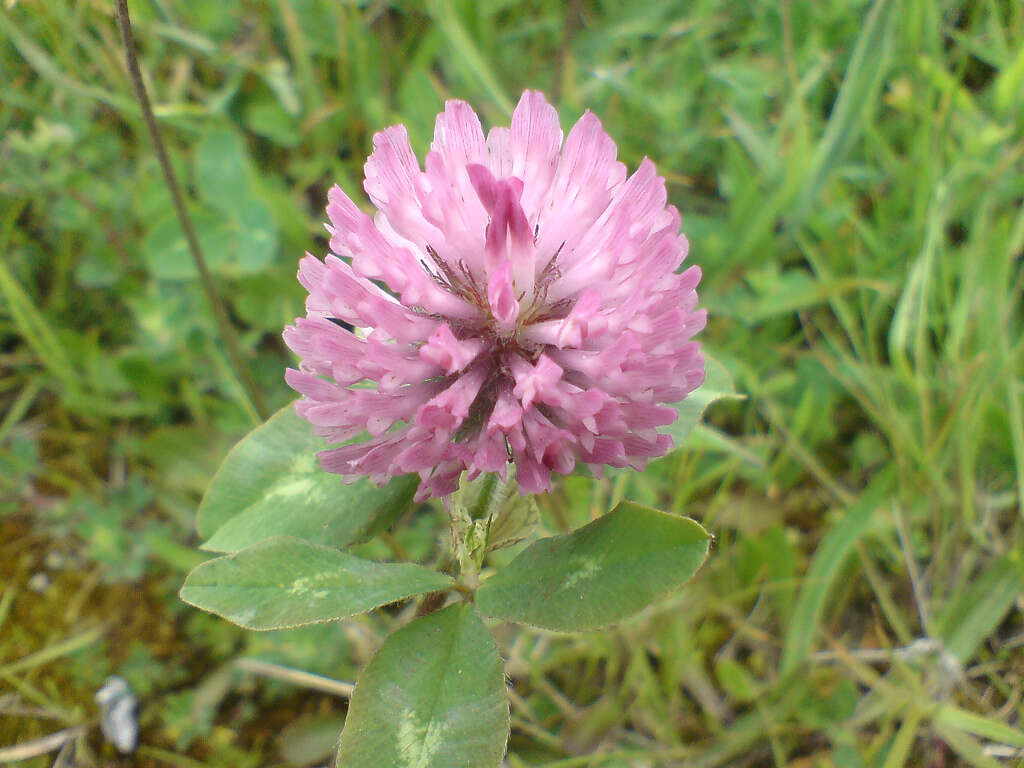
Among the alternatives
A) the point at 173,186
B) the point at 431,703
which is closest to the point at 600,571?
the point at 431,703

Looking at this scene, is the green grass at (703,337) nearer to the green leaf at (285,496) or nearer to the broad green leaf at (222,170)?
the broad green leaf at (222,170)

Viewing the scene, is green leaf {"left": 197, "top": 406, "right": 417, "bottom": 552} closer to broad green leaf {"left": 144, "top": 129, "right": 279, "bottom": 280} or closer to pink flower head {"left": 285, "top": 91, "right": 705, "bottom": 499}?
pink flower head {"left": 285, "top": 91, "right": 705, "bottom": 499}

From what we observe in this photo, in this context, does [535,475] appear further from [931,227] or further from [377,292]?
[931,227]

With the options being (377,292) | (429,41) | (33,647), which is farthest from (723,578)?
(429,41)

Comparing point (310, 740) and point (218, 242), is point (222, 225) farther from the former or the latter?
point (310, 740)

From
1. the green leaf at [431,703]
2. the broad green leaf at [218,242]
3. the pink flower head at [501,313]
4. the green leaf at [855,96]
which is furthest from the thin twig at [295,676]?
the green leaf at [855,96]
